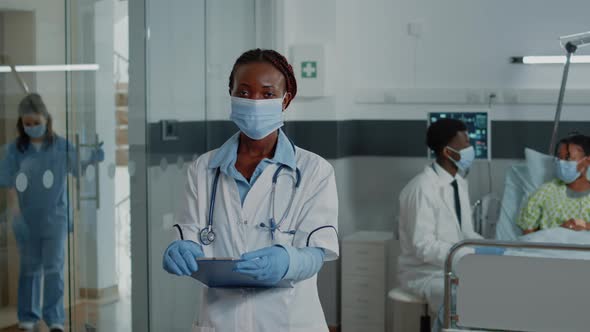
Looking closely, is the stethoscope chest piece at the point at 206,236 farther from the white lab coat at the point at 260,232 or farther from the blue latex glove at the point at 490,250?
the blue latex glove at the point at 490,250

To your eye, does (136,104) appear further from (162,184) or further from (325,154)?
(325,154)

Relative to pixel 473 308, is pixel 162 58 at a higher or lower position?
higher

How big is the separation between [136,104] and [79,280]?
0.88 meters

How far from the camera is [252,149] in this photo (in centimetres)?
251

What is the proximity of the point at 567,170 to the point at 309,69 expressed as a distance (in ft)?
5.93

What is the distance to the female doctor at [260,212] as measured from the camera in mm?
2330

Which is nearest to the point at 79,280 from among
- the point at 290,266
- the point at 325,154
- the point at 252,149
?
the point at 252,149

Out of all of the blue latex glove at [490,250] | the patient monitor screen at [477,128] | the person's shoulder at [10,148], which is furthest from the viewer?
the patient monitor screen at [477,128]

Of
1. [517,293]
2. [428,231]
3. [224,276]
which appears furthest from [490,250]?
[224,276]

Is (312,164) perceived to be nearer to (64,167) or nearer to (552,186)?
(64,167)

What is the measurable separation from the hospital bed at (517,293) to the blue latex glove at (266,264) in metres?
1.56

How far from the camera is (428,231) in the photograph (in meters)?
4.89

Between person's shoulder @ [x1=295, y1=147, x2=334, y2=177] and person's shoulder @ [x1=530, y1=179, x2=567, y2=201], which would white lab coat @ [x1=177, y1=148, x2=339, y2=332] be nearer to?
person's shoulder @ [x1=295, y1=147, x2=334, y2=177]

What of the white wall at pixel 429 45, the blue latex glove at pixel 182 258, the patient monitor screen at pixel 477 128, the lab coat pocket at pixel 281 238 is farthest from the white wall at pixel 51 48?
the patient monitor screen at pixel 477 128
